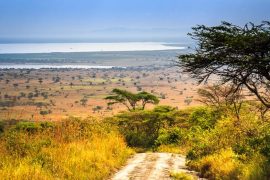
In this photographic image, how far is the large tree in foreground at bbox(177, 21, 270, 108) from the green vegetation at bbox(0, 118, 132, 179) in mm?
4182

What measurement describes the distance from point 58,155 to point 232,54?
231 inches

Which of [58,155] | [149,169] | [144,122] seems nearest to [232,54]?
[149,169]

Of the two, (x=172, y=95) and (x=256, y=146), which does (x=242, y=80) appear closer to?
(x=256, y=146)

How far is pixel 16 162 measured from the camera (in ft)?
43.5

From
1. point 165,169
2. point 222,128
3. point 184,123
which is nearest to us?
point 165,169

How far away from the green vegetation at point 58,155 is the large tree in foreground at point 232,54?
418 cm

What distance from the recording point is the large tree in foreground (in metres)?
13.0

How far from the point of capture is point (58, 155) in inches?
594

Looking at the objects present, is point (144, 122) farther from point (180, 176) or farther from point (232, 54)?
point (232, 54)

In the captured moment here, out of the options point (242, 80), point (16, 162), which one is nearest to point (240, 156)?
point (242, 80)

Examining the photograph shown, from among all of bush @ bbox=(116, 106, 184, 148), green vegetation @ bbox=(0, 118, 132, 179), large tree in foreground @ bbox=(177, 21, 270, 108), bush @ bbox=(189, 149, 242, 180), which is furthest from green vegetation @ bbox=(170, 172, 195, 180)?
bush @ bbox=(116, 106, 184, 148)

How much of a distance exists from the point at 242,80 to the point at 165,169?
4207 millimetres

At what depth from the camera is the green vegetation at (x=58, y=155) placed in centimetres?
1293

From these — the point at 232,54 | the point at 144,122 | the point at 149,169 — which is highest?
the point at 232,54
